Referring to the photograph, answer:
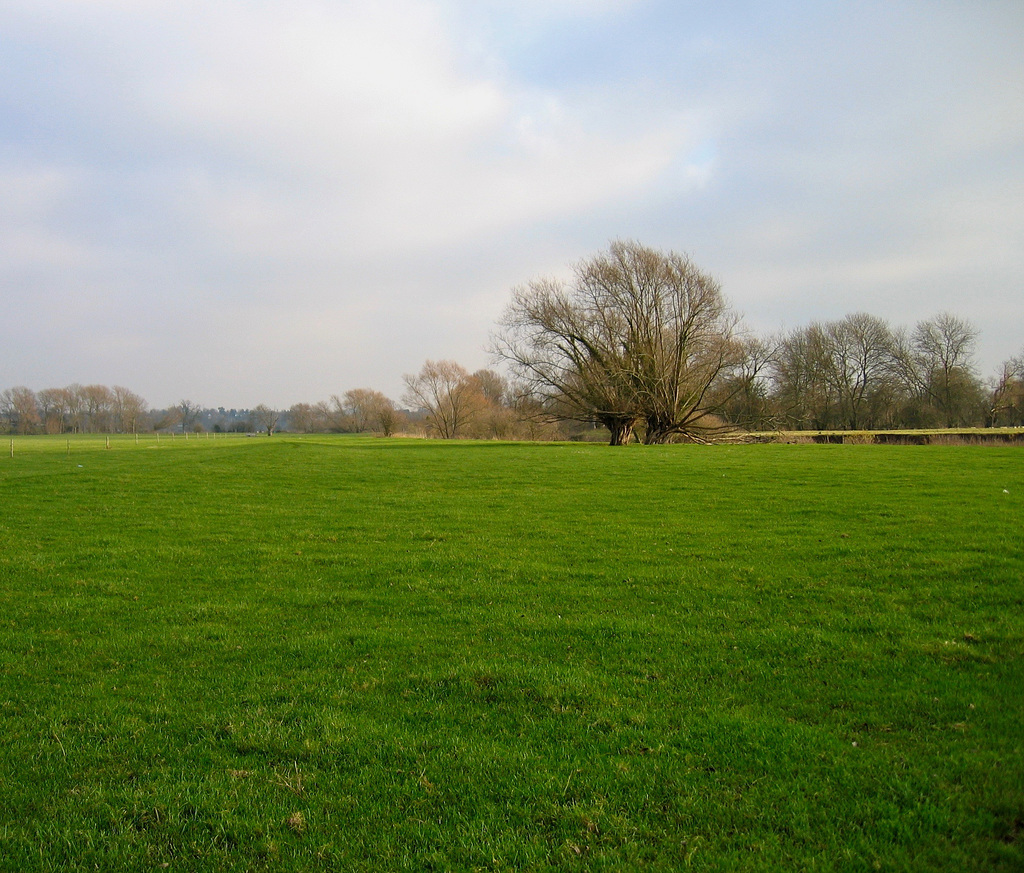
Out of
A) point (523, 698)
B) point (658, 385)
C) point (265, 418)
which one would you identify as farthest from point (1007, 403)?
point (265, 418)

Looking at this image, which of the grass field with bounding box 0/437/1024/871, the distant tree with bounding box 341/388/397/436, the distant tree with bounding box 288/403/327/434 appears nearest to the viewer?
the grass field with bounding box 0/437/1024/871

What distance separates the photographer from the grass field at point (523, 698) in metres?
3.37

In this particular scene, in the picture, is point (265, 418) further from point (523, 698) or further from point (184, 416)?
point (523, 698)

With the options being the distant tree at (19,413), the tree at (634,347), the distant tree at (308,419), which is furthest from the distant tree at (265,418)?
the tree at (634,347)

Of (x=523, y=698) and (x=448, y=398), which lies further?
(x=448, y=398)

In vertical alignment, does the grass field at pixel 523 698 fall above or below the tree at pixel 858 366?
below

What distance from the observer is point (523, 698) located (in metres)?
5.00

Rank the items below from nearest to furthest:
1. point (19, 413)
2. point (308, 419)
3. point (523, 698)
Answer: point (523, 698), point (19, 413), point (308, 419)

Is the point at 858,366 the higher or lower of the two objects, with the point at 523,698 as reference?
higher

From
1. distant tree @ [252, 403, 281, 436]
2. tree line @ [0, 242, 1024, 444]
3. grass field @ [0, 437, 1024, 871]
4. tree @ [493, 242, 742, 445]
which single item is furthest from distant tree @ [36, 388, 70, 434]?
grass field @ [0, 437, 1024, 871]

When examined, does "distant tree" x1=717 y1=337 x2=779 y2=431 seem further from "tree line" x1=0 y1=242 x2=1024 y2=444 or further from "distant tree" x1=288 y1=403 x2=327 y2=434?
"distant tree" x1=288 y1=403 x2=327 y2=434

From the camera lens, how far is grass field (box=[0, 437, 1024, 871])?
3.37 metres

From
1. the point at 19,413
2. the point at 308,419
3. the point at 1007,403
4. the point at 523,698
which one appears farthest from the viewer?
the point at 308,419

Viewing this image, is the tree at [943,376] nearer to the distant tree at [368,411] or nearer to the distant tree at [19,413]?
the distant tree at [368,411]
